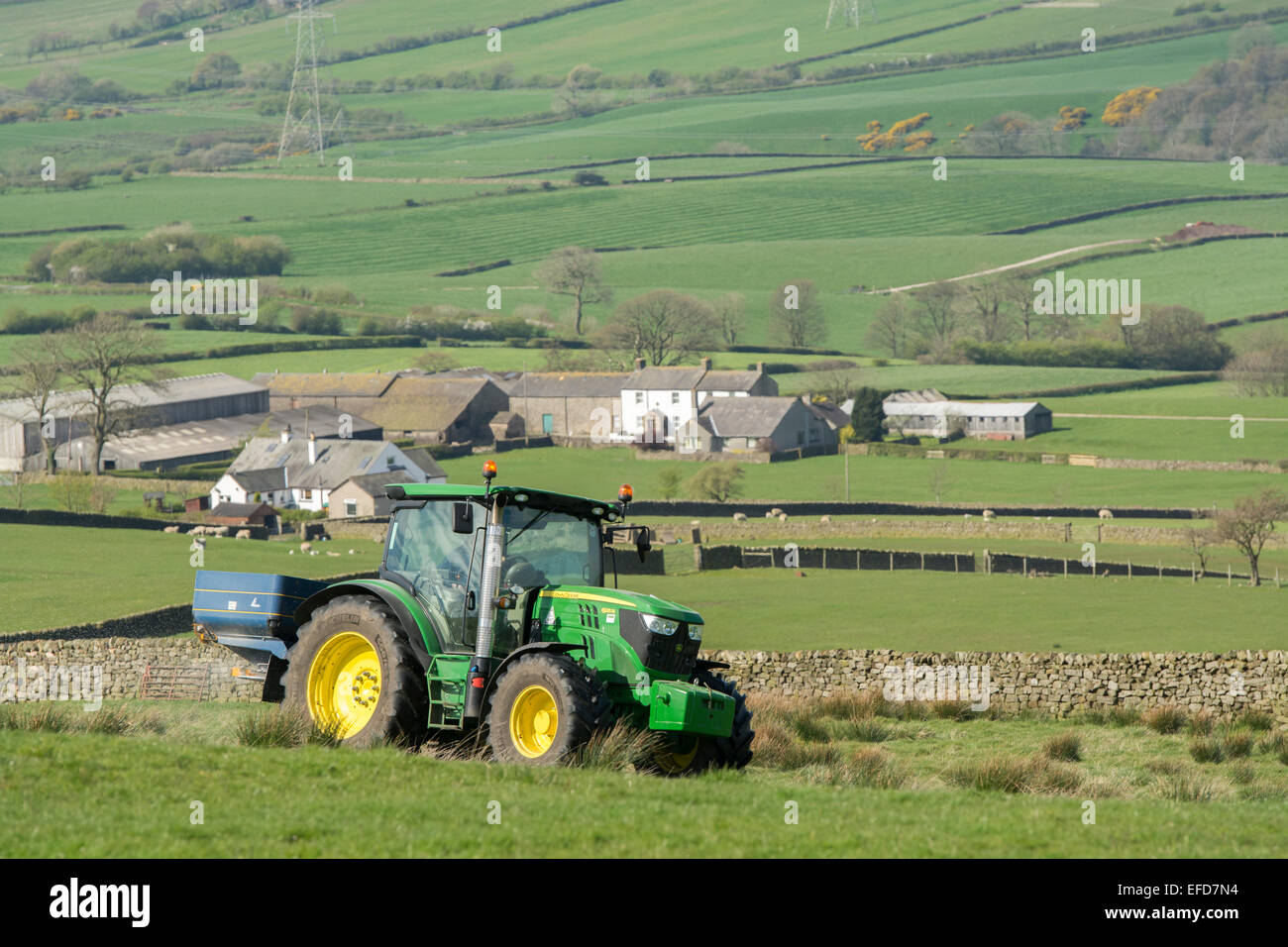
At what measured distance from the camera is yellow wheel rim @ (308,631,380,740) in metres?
13.6

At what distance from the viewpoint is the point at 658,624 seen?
41.6 ft

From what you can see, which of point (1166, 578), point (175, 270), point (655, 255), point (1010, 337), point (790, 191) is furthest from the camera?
point (790, 191)

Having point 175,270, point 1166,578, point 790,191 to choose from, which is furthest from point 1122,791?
point 790,191

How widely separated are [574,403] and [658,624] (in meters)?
90.7

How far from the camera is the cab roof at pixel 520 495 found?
13.3 m

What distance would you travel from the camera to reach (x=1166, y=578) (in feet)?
148

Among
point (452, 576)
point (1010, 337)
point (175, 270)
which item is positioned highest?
point (175, 270)

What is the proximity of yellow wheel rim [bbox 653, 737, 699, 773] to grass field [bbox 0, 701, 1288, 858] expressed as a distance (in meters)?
0.64

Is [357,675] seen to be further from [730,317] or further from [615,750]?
[730,317]

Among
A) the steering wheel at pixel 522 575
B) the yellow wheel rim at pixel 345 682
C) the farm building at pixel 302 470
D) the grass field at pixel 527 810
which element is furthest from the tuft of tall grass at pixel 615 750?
the farm building at pixel 302 470

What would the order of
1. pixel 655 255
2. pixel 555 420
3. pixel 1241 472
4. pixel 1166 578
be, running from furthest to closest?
1. pixel 655 255
2. pixel 555 420
3. pixel 1241 472
4. pixel 1166 578

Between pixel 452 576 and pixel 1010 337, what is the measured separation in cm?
12591

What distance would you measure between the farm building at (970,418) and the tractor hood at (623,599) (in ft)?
266
